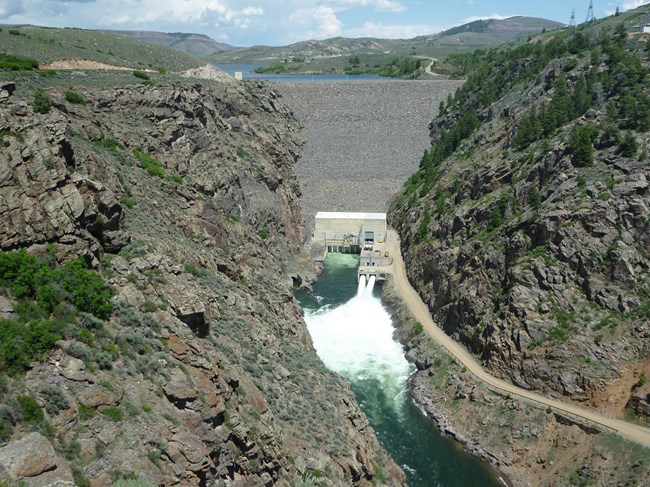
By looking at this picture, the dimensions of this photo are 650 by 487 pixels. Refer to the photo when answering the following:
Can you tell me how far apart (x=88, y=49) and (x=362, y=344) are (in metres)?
62.5

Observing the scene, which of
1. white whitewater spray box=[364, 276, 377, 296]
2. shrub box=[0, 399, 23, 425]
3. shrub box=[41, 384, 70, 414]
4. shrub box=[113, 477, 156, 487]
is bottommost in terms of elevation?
white whitewater spray box=[364, 276, 377, 296]

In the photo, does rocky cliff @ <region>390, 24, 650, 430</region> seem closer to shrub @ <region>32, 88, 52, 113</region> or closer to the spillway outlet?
the spillway outlet

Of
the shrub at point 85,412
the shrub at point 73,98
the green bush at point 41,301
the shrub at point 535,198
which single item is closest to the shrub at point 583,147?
the shrub at point 535,198

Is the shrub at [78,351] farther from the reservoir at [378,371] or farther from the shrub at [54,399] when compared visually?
the reservoir at [378,371]

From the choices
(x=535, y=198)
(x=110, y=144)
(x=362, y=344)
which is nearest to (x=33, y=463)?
(x=110, y=144)

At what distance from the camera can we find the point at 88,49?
85.3 meters

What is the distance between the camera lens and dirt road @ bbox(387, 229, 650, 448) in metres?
39.2

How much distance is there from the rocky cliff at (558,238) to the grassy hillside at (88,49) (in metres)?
49.6

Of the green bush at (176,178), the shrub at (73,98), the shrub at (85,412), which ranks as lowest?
the shrub at (85,412)

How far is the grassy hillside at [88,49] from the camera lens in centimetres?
7025

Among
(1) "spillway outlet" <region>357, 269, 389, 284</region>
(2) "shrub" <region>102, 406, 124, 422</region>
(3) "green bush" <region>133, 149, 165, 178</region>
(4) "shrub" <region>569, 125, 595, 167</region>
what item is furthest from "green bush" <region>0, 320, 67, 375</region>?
(1) "spillway outlet" <region>357, 269, 389, 284</region>

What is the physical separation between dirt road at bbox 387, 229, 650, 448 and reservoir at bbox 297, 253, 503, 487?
3272mm

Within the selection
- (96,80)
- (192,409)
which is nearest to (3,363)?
(192,409)

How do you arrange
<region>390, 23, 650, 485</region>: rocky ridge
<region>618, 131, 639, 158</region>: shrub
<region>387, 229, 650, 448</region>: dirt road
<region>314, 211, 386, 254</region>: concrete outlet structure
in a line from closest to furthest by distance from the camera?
1. <region>387, 229, 650, 448</region>: dirt road
2. <region>390, 23, 650, 485</region>: rocky ridge
3. <region>618, 131, 639, 158</region>: shrub
4. <region>314, 211, 386, 254</region>: concrete outlet structure
